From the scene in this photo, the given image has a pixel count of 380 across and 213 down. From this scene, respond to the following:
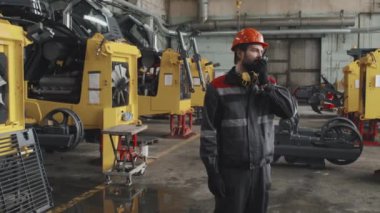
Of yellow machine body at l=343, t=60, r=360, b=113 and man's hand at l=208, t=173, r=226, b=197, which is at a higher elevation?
yellow machine body at l=343, t=60, r=360, b=113

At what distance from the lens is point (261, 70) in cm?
299

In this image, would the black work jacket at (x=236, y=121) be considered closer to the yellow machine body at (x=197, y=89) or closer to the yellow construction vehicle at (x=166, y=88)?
the yellow construction vehicle at (x=166, y=88)

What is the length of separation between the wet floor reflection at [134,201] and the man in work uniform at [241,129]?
193 centimetres

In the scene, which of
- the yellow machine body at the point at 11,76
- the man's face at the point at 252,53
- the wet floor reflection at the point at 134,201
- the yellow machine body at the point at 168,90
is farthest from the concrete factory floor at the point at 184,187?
the man's face at the point at 252,53

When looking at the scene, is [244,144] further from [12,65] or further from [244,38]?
[12,65]

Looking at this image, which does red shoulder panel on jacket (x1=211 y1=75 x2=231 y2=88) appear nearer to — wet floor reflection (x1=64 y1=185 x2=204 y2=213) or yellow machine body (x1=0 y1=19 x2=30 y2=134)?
yellow machine body (x1=0 y1=19 x2=30 y2=134)

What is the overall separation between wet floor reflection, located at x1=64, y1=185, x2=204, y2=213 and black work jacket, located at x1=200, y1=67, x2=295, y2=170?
2018 mm

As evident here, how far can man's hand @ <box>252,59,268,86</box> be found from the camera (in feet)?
9.81

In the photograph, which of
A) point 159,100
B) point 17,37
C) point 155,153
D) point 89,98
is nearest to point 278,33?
point 159,100

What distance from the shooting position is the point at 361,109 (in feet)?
29.8

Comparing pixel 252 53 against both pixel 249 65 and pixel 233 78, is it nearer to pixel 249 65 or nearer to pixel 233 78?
pixel 249 65

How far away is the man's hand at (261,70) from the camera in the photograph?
299 centimetres

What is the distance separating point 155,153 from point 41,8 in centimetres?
327

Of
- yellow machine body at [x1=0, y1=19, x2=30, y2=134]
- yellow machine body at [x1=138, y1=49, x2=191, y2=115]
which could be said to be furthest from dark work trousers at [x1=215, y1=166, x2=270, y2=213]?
yellow machine body at [x1=138, y1=49, x2=191, y2=115]
